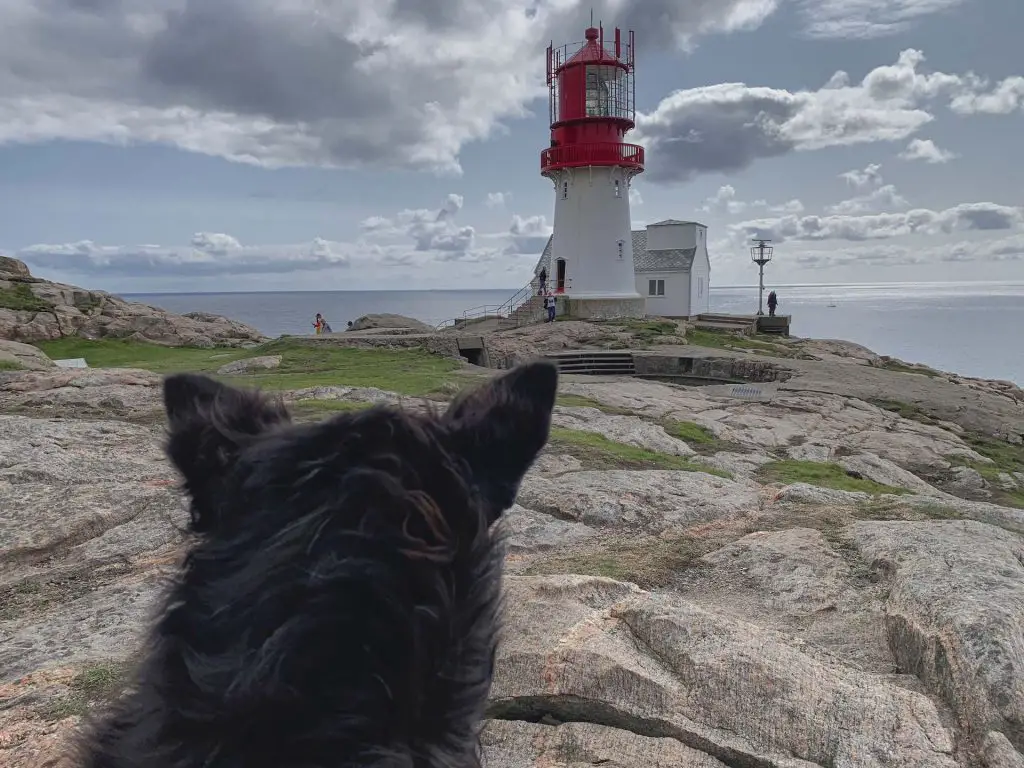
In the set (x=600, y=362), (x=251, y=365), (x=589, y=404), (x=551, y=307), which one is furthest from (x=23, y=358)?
(x=551, y=307)

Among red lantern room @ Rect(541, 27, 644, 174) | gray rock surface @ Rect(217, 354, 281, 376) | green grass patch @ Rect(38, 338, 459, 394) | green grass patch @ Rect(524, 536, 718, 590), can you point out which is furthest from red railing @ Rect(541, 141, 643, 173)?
green grass patch @ Rect(524, 536, 718, 590)

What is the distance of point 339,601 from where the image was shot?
46.3 inches

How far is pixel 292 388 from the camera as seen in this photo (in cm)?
1173

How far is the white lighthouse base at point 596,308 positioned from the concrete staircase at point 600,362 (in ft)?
36.6

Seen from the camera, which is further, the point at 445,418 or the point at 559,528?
the point at 559,528

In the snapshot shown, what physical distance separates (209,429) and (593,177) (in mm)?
36397

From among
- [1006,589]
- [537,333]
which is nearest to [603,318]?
[537,333]

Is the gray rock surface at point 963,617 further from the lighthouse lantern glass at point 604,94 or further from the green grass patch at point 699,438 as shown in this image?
the lighthouse lantern glass at point 604,94

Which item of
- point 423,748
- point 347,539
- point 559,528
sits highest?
point 347,539

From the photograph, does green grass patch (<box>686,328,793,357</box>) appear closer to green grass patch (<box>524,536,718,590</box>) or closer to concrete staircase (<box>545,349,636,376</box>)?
concrete staircase (<box>545,349,636,376</box>)

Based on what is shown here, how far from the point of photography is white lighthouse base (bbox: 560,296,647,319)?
35812 millimetres

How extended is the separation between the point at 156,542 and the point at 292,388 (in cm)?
665

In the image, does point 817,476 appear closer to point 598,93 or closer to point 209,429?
point 209,429

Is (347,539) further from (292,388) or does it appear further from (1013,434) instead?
(1013,434)
